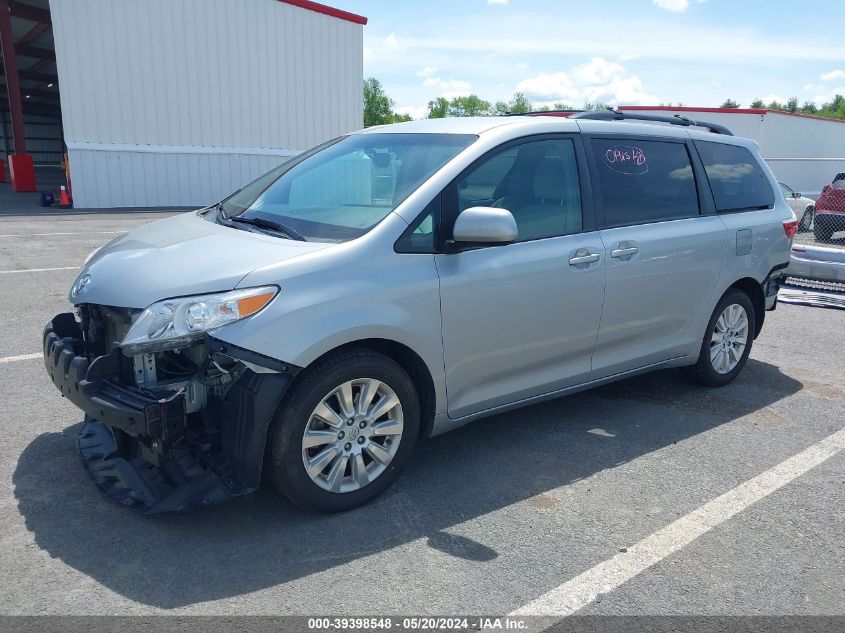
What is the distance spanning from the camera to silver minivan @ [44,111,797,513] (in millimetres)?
3035

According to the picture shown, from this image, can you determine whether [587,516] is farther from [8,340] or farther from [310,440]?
[8,340]

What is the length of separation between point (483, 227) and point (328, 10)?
22.0 metres

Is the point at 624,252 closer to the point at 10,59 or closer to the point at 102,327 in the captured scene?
the point at 102,327

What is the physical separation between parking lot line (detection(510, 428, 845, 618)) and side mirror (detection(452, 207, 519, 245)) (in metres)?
1.53

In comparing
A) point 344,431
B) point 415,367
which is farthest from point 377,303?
point 344,431

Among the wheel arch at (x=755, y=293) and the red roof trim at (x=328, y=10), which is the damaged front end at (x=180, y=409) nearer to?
the wheel arch at (x=755, y=293)

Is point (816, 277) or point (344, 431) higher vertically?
point (344, 431)

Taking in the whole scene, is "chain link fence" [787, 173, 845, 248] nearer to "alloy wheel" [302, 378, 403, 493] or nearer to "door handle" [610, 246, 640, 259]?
"door handle" [610, 246, 640, 259]

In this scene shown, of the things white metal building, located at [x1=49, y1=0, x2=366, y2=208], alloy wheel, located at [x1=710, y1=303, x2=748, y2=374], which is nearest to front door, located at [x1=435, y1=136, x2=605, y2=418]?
alloy wheel, located at [x1=710, y1=303, x2=748, y2=374]

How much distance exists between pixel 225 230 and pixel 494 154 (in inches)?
57.8

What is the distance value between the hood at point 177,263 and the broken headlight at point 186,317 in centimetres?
5

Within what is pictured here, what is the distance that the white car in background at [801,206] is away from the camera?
52.2 feet

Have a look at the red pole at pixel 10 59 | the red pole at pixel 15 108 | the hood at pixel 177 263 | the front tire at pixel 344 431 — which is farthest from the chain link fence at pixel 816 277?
the red pole at pixel 10 59

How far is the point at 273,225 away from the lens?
367 cm
